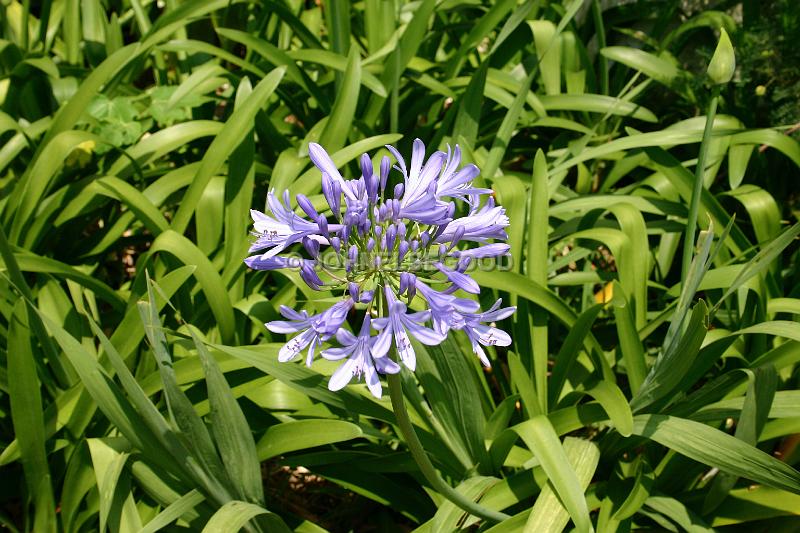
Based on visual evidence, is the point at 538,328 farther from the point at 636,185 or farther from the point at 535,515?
the point at 636,185

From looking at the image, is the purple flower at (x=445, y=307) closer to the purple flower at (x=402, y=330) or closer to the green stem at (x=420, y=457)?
the purple flower at (x=402, y=330)

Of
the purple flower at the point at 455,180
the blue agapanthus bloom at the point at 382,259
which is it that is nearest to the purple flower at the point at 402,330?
the blue agapanthus bloom at the point at 382,259

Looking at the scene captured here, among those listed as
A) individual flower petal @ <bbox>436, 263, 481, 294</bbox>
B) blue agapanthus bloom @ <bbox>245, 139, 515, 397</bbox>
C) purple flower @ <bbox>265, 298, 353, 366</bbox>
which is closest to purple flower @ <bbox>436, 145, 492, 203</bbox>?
blue agapanthus bloom @ <bbox>245, 139, 515, 397</bbox>

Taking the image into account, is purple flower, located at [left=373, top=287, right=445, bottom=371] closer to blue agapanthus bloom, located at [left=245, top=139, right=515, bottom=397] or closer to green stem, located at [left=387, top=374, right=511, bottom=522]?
blue agapanthus bloom, located at [left=245, top=139, right=515, bottom=397]

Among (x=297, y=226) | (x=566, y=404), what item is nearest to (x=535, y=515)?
(x=566, y=404)

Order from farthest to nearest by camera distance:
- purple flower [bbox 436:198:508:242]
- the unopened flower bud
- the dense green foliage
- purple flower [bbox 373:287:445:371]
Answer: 1. the dense green foliage
2. the unopened flower bud
3. purple flower [bbox 436:198:508:242]
4. purple flower [bbox 373:287:445:371]

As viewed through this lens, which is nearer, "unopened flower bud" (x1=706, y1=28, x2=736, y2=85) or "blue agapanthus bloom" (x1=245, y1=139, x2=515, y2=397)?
"blue agapanthus bloom" (x1=245, y1=139, x2=515, y2=397)

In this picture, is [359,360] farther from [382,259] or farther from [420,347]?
[420,347]
